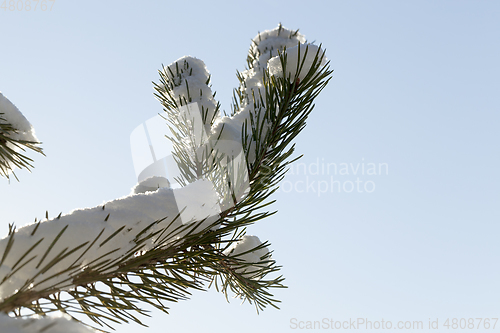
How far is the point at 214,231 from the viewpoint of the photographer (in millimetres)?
1298

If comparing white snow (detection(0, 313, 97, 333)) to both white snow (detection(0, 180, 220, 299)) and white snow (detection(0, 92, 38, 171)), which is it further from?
white snow (detection(0, 92, 38, 171))

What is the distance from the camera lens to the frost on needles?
2.79 feet

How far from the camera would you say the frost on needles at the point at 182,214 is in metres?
0.85

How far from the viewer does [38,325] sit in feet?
2.15

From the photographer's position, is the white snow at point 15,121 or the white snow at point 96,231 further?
the white snow at point 15,121

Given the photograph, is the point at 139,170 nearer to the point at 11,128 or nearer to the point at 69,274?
the point at 11,128

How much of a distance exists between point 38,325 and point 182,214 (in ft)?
1.83

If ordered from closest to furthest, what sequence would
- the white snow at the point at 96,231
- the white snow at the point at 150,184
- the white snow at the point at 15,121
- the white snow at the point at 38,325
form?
the white snow at the point at 38,325
the white snow at the point at 96,231
the white snow at the point at 15,121
the white snow at the point at 150,184

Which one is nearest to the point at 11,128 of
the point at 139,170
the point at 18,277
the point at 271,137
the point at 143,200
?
the point at 139,170

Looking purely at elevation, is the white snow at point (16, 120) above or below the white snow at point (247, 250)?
above

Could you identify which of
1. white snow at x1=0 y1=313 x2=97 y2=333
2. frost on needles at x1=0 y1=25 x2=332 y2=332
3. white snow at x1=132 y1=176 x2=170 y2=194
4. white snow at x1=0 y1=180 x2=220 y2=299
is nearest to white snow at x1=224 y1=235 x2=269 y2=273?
frost on needles at x1=0 y1=25 x2=332 y2=332

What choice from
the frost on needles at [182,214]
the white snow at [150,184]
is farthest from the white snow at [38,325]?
the white snow at [150,184]

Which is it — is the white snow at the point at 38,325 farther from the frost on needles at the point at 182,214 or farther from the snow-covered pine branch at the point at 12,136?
the snow-covered pine branch at the point at 12,136

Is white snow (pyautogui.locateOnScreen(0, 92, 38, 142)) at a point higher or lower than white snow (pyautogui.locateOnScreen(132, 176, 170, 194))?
higher
